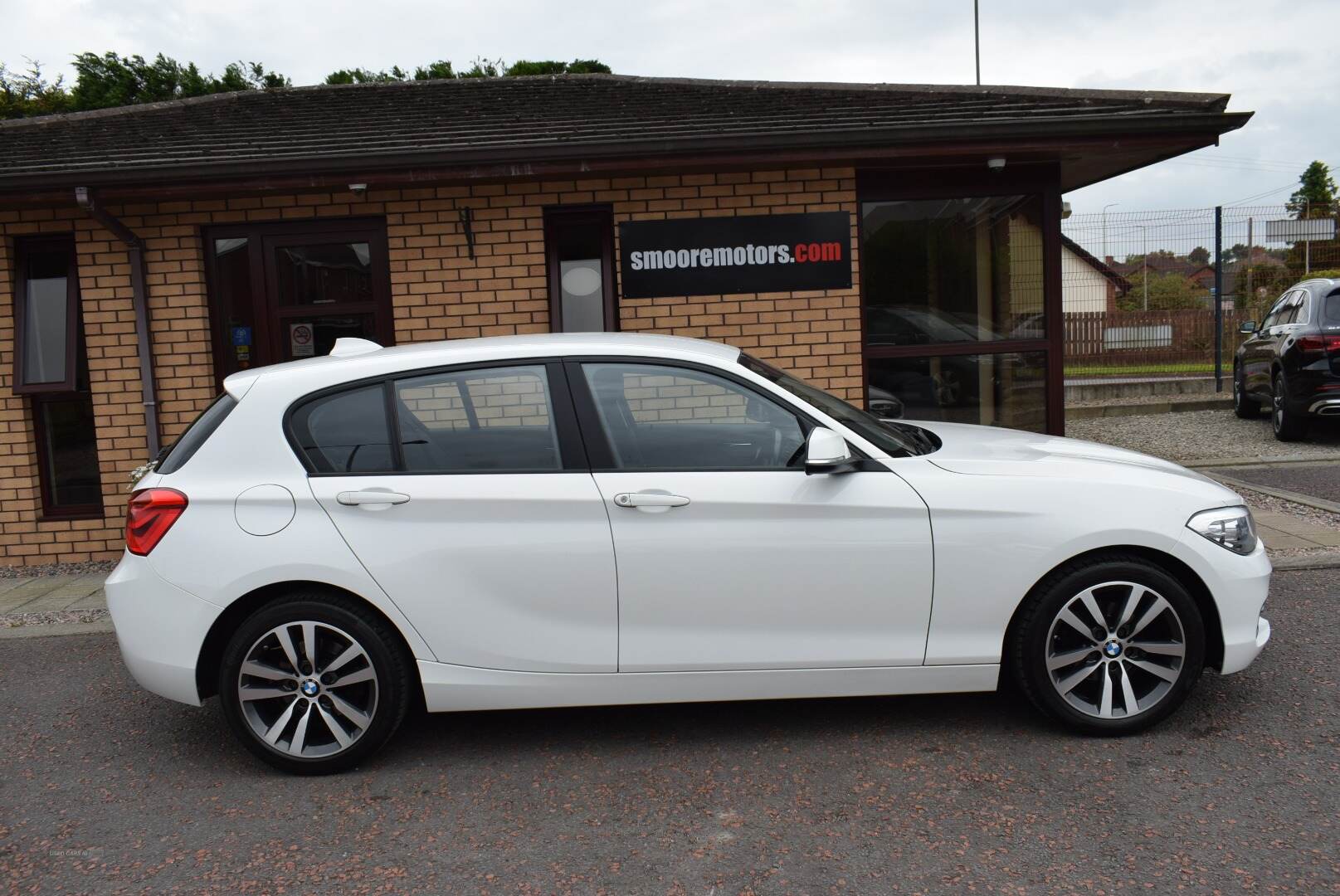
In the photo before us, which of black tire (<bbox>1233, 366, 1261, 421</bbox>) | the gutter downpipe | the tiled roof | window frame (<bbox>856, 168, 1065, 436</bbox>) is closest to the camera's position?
the tiled roof

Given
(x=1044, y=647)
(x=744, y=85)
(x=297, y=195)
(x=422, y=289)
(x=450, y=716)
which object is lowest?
(x=450, y=716)

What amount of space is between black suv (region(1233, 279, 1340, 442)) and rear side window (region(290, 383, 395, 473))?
397 inches

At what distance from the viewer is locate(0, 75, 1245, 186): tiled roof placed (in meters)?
7.01

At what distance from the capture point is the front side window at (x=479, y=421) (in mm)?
3965

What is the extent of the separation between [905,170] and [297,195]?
14.6 feet

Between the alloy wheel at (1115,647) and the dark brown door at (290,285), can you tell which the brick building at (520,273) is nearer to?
the dark brown door at (290,285)

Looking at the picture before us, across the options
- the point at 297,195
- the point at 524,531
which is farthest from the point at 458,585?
the point at 297,195

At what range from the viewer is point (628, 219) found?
7.70 m

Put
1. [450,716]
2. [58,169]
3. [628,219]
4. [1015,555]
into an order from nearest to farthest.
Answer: [1015,555] < [450,716] < [58,169] < [628,219]

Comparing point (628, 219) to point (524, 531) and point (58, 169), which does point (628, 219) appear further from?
point (524, 531)

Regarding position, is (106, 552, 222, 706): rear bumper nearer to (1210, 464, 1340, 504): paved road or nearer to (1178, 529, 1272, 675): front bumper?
(1178, 529, 1272, 675): front bumper

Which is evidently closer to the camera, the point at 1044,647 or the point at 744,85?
the point at 1044,647

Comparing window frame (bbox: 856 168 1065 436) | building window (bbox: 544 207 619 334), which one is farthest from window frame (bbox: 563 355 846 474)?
window frame (bbox: 856 168 1065 436)

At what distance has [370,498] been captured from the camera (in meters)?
3.88
